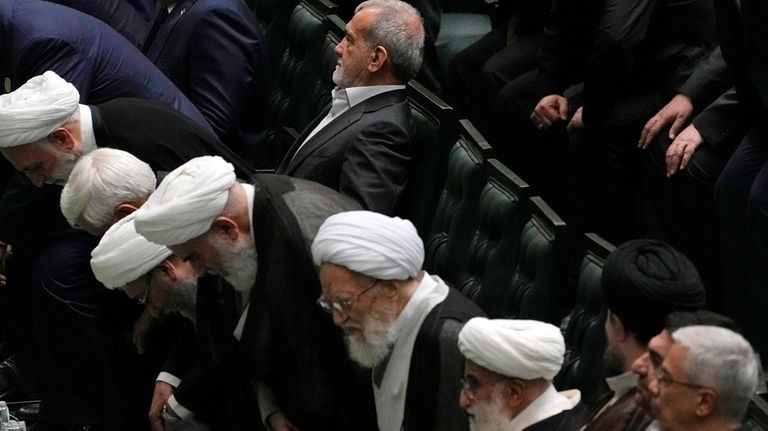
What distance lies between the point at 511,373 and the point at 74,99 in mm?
2177

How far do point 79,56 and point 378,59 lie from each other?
3.59 ft

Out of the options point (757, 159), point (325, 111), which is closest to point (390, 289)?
point (757, 159)

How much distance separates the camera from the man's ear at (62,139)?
516 centimetres

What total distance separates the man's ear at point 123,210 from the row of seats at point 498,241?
0.84 m

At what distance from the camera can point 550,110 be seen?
601cm

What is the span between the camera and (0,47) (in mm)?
5840

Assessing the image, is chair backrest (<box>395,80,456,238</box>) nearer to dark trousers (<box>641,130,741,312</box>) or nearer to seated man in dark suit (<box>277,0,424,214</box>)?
seated man in dark suit (<box>277,0,424,214</box>)

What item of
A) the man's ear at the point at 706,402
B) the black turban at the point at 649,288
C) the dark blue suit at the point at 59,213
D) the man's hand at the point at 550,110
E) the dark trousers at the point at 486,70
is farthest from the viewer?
the dark trousers at the point at 486,70

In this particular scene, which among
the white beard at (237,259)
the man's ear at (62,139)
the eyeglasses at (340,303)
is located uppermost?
the eyeglasses at (340,303)

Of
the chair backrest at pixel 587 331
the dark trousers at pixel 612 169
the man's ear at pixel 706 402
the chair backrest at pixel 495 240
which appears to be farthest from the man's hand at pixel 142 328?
the man's ear at pixel 706 402

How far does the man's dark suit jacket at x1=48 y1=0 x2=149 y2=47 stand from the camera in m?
6.85

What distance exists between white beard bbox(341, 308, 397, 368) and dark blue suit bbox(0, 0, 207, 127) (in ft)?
6.35

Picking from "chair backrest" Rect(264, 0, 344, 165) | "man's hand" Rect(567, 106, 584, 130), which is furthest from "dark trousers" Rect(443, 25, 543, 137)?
"man's hand" Rect(567, 106, 584, 130)

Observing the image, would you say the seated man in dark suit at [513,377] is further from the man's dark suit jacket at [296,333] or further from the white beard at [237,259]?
the white beard at [237,259]
